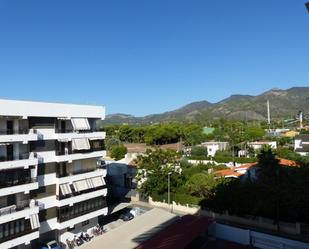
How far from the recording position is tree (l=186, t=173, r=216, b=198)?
44194mm

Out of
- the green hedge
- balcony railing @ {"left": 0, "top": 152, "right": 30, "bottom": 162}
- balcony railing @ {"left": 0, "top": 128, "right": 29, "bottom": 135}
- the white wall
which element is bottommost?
the green hedge

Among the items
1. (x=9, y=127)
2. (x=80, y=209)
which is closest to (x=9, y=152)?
(x=9, y=127)

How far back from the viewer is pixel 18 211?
28.2 meters

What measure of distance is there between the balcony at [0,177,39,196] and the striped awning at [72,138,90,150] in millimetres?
5184

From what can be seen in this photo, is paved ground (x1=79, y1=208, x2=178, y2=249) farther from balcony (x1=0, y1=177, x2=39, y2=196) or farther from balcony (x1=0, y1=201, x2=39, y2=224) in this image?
balcony (x1=0, y1=177, x2=39, y2=196)

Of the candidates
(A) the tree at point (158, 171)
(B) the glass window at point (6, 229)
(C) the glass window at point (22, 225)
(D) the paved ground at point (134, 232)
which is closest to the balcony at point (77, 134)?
(C) the glass window at point (22, 225)

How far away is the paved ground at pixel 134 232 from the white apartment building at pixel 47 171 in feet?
16.9

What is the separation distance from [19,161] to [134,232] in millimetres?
11744

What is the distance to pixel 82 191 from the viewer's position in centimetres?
3472

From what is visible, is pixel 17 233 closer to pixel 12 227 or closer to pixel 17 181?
pixel 12 227

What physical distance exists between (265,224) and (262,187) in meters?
4.45

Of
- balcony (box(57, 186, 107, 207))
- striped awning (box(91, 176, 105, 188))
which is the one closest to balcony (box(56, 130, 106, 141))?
striped awning (box(91, 176, 105, 188))

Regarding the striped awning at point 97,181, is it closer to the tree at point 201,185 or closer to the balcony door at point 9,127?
the balcony door at point 9,127

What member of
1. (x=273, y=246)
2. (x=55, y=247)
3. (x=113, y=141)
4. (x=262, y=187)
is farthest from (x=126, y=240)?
(x=113, y=141)
